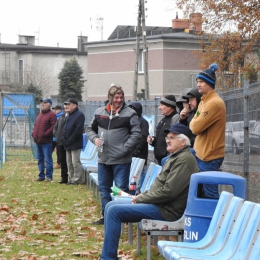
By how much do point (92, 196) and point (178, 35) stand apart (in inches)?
1852

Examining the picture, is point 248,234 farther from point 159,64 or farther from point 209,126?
point 159,64

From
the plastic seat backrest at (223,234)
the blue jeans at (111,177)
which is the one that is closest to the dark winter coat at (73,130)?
the blue jeans at (111,177)

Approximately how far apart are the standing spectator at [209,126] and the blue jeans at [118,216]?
0.97m

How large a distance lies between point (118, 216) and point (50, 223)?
4016mm

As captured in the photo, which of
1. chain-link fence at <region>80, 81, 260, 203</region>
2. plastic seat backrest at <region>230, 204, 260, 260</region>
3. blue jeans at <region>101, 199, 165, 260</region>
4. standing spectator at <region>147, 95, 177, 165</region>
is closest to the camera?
plastic seat backrest at <region>230, 204, 260, 260</region>

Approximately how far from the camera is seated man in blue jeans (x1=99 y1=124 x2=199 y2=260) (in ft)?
25.5

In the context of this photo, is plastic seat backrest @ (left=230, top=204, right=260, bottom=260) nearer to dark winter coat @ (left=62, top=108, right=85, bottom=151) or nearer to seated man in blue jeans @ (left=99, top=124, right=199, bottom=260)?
seated man in blue jeans @ (left=99, top=124, right=199, bottom=260)

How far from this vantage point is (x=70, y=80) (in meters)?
71.9

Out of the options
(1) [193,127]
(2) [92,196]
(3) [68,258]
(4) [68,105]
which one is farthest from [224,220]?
(4) [68,105]

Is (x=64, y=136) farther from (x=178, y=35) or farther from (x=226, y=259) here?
(x=178, y=35)

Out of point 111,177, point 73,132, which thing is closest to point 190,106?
point 111,177

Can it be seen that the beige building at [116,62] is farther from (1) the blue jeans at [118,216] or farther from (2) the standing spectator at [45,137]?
(1) the blue jeans at [118,216]

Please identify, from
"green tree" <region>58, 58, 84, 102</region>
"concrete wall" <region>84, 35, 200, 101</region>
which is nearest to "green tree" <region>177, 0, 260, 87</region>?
"concrete wall" <region>84, 35, 200, 101</region>

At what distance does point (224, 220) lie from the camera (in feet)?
21.2
